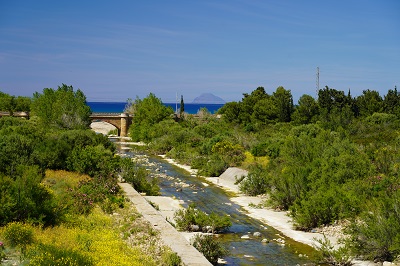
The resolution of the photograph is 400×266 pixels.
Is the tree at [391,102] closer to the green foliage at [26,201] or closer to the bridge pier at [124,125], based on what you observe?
the bridge pier at [124,125]

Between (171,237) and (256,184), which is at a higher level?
(256,184)

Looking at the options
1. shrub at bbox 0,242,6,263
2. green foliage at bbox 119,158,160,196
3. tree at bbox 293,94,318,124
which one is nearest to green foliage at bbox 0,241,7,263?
shrub at bbox 0,242,6,263

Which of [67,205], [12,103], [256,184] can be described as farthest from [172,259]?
[12,103]

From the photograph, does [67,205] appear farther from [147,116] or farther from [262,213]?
[147,116]

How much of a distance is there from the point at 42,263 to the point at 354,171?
1546cm

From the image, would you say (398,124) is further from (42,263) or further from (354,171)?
(42,263)

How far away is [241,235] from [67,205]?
6559 millimetres

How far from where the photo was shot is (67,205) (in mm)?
17219

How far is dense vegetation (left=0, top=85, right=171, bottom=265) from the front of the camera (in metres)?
12.2

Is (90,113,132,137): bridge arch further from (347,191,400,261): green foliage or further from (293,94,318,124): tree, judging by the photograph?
(347,191,400,261): green foliage

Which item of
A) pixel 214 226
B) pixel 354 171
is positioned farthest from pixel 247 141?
pixel 214 226

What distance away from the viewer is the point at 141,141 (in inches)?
2953

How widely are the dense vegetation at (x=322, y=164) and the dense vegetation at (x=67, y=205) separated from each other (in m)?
6.67

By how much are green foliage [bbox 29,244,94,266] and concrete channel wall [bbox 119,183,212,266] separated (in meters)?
2.57
